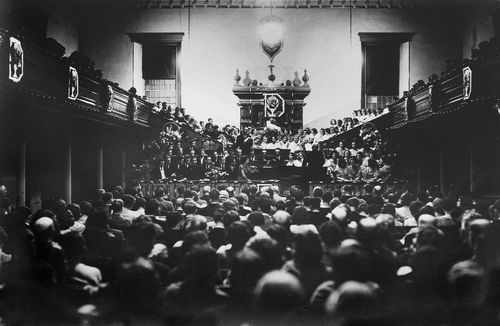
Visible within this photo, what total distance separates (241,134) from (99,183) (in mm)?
6852

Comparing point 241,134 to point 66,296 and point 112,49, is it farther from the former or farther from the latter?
point 66,296

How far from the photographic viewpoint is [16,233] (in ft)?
15.9

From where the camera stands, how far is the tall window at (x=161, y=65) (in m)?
23.5

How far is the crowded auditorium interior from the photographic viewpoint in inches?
142

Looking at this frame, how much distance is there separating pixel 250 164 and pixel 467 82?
8.69 meters

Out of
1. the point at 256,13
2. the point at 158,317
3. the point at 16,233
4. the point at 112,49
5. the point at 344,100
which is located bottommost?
the point at 158,317

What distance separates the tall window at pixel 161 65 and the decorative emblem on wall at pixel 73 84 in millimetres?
11867

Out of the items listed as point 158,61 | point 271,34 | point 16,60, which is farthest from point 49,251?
point 158,61

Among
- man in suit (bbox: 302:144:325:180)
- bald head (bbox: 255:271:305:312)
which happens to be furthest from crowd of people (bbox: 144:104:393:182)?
bald head (bbox: 255:271:305:312)

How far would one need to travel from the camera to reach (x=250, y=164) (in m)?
18.4

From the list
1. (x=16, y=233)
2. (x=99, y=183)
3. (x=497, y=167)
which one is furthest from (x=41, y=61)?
(x=497, y=167)

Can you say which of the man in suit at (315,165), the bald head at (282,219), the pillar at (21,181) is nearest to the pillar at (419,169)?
the man in suit at (315,165)

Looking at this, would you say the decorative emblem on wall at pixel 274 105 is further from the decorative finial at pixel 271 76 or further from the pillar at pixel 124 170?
the pillar at pixel 124 170

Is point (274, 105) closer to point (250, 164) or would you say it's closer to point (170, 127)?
point (250, 164)
